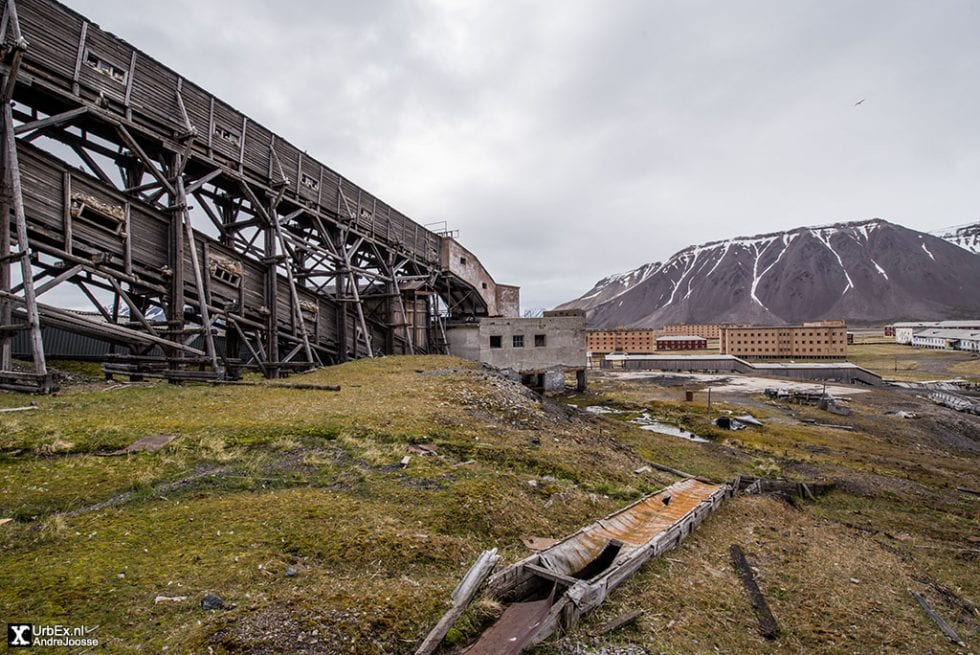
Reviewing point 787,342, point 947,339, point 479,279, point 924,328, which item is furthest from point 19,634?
point 924,328

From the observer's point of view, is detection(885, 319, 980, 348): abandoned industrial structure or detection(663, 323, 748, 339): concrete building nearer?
detection(885, 319, 980, 348): abandoned industrial structure

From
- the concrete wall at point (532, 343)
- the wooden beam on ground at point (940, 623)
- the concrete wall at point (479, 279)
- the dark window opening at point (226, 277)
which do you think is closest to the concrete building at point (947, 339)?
the concrete wall at point (479, 279)

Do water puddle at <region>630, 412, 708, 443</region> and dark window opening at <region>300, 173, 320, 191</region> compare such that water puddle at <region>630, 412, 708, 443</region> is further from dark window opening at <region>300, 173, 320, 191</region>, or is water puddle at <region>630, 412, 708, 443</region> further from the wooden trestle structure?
dark window opening at <region>300, 173, 320, 191</region>

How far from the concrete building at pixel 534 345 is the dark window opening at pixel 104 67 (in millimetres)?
19918

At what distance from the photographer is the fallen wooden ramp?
385 cm

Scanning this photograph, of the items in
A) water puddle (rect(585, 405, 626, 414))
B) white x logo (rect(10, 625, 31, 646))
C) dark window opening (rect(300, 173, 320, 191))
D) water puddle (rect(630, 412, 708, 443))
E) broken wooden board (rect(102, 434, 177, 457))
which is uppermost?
dark window opening (rect(300, 173, 320, 191))

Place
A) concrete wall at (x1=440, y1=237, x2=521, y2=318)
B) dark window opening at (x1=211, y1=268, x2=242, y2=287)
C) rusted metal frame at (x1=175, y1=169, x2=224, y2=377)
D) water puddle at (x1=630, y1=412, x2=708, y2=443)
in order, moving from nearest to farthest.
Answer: rusted metal frame at (x1=175, y1=169, x2=224, y2=377)
dark window opening at (x1=211, y1=268, x2=242, y2=287)
water puddle at (x1=630, y1=412, x2=708, y2=443)
concrete wall at (x1=440, y1=237, x2=521, y2=318)

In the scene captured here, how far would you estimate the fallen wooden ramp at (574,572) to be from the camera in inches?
151

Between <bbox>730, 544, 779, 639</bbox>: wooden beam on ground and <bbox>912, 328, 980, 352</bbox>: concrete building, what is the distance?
342 feet

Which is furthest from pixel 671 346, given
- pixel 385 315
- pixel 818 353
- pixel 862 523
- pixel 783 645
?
pixel 783 645

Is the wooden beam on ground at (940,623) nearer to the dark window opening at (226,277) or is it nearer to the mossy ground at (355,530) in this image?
the mossy ground at (355,530)

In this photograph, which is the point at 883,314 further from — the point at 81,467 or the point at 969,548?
the point at 81,467

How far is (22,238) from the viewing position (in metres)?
10.5

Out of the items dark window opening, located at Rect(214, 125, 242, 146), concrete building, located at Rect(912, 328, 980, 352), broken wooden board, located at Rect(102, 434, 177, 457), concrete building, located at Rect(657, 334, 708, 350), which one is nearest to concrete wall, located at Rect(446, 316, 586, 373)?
dark window opening, located at Rect(214, 125, 242, 146)
